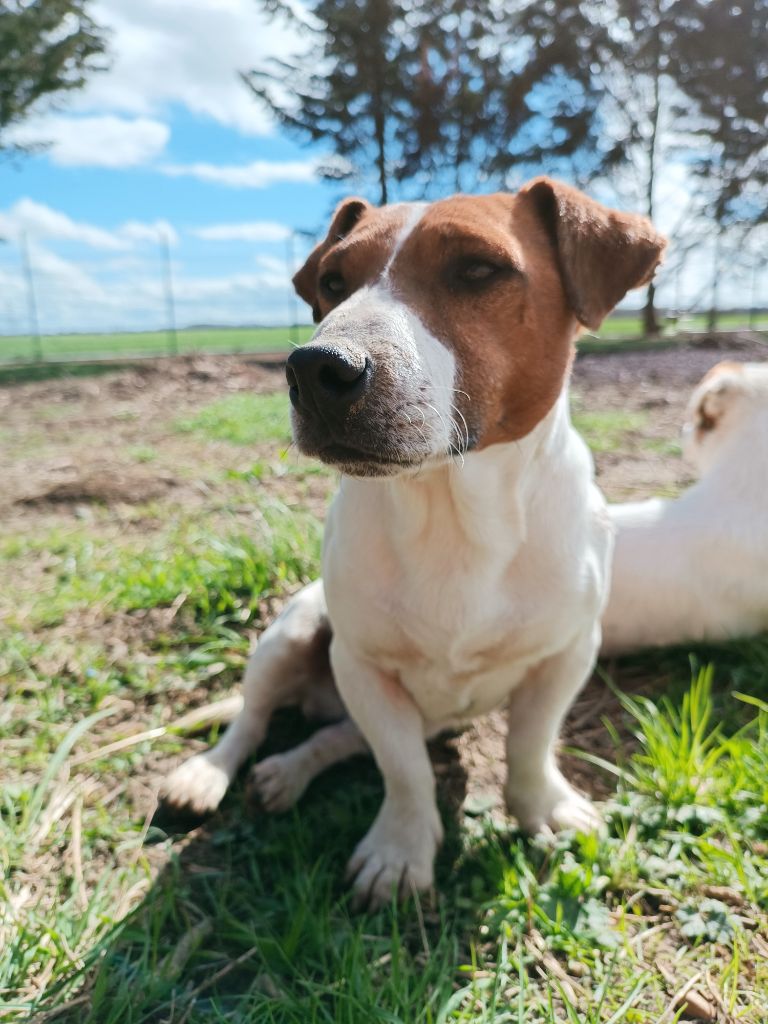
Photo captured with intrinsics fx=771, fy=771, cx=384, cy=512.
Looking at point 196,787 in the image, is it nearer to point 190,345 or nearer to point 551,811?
point 551,811

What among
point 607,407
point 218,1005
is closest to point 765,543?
point 218,1005

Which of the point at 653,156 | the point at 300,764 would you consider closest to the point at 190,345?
the point at 653,156

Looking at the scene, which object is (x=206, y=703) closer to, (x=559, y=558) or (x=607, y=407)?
(x=559, y=558)

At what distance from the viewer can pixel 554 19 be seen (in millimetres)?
21875

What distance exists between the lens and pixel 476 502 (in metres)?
2.07

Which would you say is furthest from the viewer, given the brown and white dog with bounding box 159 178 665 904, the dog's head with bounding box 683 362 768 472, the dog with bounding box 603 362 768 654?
the dog's head with bounding box 683 362 768 472

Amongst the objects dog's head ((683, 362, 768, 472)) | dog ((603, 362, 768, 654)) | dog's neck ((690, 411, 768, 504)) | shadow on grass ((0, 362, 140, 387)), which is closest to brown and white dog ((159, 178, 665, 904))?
dog ((603, 362, 768, 654))

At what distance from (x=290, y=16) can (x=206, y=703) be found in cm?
2148

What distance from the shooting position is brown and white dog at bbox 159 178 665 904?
1.84m

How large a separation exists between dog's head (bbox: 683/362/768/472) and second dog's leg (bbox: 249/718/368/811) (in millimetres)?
2034

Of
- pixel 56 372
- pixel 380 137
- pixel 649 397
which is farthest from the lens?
pixel 380 137

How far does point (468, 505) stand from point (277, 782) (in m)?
1.08

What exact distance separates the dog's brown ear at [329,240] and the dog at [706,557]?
5.46 ft

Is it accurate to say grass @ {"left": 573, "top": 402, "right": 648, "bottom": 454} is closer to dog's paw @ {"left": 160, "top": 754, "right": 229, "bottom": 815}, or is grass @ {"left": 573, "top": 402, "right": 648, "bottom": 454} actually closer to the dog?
the dog
